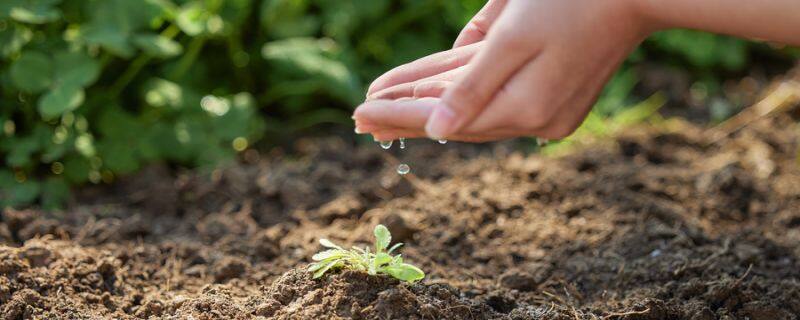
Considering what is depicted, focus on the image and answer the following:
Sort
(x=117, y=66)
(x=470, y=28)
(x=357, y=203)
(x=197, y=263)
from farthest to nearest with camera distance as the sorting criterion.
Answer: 1. (x=117, y=66)
2. (x=357, y=203)
3. (x=197, y=263)
4. (x=470, y=28)

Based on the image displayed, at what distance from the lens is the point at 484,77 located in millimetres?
1673

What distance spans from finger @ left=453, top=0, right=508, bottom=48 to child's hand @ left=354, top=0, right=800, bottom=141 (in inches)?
14.7

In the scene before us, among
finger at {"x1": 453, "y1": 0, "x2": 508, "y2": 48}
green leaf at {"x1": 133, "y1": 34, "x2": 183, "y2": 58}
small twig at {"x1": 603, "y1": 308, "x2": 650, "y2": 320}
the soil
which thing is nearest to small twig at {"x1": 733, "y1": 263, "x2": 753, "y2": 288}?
the soil

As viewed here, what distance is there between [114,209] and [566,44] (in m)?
1.77

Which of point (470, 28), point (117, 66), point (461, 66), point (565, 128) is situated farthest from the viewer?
point (117, 66)

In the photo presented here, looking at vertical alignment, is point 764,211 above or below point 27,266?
below

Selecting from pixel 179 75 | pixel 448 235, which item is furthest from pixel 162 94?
pixel 448 235

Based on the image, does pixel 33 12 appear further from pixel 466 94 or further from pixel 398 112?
pixel 466 94

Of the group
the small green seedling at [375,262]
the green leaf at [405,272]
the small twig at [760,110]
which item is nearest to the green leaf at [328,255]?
the small green seedling at [375,262]

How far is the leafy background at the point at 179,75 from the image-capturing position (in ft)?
10.0

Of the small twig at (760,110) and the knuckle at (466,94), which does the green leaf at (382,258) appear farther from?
the small twig at (760,110)

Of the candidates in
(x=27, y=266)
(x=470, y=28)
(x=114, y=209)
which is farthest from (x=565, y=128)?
(x=114, y=209)

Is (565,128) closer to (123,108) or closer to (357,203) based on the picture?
(357,203)

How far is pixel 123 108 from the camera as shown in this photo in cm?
358
